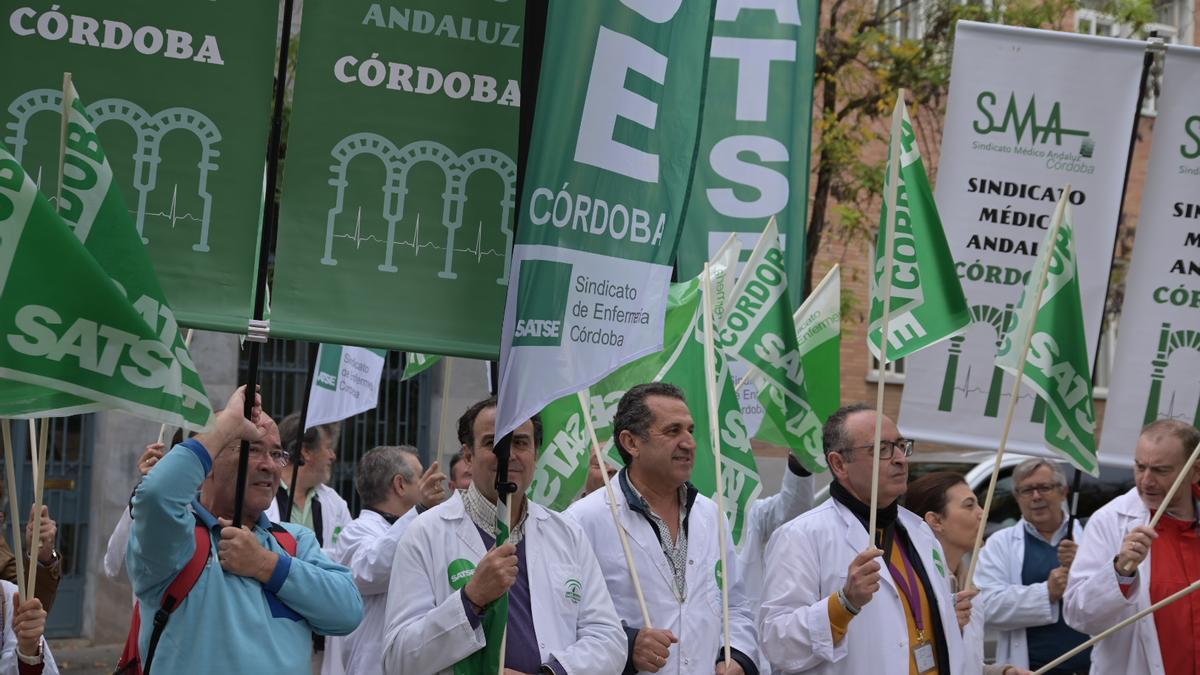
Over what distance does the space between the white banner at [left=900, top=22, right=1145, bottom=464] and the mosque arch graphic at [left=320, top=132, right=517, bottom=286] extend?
9.60 feet

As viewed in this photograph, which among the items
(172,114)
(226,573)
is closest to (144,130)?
(172,114)

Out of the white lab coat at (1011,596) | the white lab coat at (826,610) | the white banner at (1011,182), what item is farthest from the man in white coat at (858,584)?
A: the white lab coat at (1011,596)

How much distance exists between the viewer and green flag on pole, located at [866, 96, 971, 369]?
5883 millimetres

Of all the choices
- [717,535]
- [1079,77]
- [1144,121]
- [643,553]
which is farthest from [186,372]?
[1144,121]

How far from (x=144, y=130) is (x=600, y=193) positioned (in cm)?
139

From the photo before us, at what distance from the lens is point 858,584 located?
197 inches

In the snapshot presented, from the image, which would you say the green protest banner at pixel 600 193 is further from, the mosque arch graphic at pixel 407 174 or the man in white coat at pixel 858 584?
the man in white coat at pixel 858 584

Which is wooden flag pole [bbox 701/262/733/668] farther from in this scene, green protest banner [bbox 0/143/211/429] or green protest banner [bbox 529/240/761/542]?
green protest banner [bbox 0/143/211/429]

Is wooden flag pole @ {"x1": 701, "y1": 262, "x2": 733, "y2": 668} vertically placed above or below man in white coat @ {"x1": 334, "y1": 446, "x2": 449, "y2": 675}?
above

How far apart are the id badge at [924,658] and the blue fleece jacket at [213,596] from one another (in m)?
2.09

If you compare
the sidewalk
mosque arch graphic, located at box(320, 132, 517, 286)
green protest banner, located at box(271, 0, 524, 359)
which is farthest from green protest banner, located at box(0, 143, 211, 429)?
the sidewalk

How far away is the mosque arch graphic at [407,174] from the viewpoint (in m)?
4.57

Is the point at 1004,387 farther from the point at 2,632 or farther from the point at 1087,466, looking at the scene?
the point at 2,632

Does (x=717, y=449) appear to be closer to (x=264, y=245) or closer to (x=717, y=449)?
(x=717, y=449)
